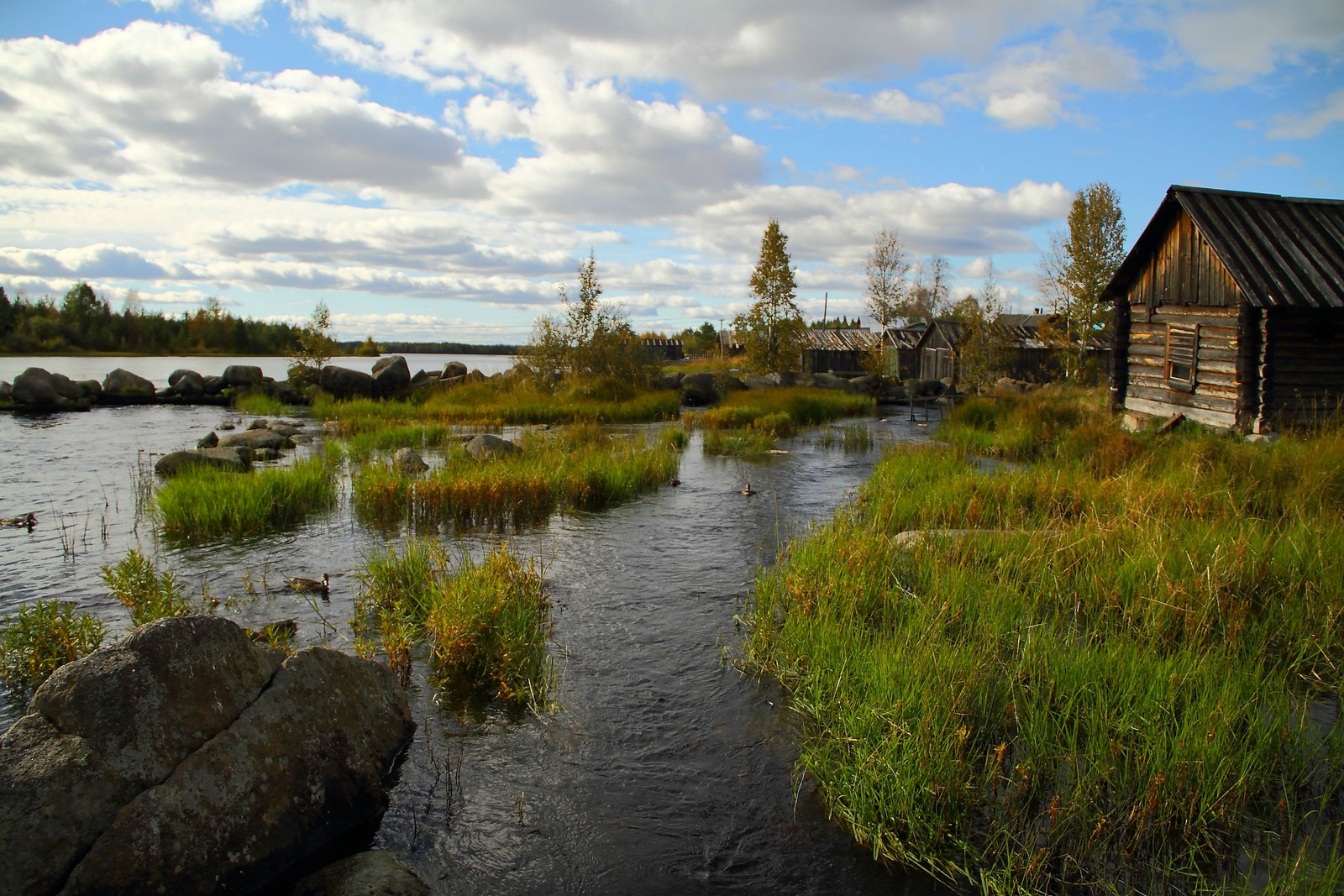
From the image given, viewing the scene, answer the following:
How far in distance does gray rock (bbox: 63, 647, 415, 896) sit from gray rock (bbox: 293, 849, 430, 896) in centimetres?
29

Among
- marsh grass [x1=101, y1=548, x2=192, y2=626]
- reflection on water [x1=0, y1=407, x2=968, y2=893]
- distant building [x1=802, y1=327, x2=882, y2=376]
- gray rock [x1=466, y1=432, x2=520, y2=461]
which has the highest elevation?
distant building [x1=802, y1=327, x2=882, y2=376]

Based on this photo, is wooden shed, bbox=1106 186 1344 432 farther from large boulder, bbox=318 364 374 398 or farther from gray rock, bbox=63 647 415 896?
large boulder, bbox=318 364 374 398

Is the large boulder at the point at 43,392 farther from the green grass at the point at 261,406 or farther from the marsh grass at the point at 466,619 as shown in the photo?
the marsh grass at the point at 466,619

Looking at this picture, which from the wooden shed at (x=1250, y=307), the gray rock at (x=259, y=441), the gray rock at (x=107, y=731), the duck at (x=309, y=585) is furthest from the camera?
the gray rock at (x=259, y=441)

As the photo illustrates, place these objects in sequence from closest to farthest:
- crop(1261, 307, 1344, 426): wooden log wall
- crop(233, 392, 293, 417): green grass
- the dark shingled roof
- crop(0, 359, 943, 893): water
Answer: crop(0, 359, 943, 893): water < the dark shingled roof < crop(1261, 307, 1344, 426): wooden log wall < crop(233, 392, 293, 417): green grass

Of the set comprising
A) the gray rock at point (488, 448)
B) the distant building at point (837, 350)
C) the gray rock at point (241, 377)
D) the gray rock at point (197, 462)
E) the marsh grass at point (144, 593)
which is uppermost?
the distant building at point (837, 350)

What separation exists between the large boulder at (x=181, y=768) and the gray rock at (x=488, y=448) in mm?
10564

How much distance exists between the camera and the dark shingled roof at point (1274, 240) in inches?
628

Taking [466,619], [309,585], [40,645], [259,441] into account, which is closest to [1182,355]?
[466,619]

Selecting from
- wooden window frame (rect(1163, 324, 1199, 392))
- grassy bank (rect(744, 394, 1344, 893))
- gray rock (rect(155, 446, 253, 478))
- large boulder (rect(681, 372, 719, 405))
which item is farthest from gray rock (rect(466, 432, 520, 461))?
large boulder (rect(681, 372, 719, 405))

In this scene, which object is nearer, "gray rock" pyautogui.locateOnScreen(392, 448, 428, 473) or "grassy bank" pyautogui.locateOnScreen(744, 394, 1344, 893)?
"grassy bank" pyautogui.locateOnScreen(744, 394, 1344, 893)

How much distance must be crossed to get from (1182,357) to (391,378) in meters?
27.7

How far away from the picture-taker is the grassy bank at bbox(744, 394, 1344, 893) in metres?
4.04

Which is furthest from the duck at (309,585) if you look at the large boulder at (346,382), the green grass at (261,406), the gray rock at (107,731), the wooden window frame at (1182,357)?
the large boulder at (346,382)
